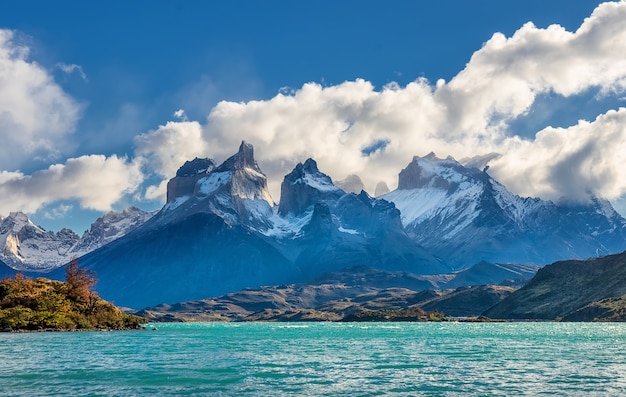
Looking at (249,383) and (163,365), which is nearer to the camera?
(249,383)

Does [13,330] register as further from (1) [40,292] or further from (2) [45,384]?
(2) [45,384]

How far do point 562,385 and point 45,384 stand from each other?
48.8m

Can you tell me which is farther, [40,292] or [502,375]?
[40,292]

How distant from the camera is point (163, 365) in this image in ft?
286

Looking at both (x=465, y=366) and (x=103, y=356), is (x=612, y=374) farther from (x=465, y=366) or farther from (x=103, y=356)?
(x=103, y=356)

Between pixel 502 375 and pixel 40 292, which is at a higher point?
pixel 40 292

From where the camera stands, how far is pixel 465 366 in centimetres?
8250

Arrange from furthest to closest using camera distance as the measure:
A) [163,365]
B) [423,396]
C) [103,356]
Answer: [103,356]
[163,365]
[423,396]

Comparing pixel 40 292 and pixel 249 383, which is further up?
pixel 40 292

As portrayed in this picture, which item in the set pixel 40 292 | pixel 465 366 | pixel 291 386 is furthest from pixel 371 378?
pixel 40 292

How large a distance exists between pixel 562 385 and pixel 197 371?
128 feet

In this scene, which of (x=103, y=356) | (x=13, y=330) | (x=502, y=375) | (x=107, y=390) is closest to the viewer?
(x=107, y=390)

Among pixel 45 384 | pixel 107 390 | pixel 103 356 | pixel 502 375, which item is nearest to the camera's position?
pixel 107 390

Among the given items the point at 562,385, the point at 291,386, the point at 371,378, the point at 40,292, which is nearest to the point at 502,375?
the point at 562,385
